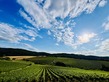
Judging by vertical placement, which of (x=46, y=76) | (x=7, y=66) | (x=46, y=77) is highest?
(x=7, y=66)

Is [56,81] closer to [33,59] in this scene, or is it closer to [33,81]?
[33,81]

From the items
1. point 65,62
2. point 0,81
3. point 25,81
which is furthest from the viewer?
point 65,62

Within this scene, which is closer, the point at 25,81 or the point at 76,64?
the point at 25,81

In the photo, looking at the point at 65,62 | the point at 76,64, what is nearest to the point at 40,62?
the point at 65,62

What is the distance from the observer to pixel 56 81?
38.4 meters

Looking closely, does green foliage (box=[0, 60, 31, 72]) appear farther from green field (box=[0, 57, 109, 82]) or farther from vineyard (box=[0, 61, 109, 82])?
vineyard (box=[0, 61, 109, 82])

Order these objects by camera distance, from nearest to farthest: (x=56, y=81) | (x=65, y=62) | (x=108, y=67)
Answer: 1. (x=56, y=81)
2. (x=108, y=67)
3. (x=65, y=62)

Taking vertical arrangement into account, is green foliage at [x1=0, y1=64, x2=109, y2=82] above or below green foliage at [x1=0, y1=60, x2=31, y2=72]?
below

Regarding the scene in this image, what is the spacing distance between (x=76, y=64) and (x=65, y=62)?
9637 millimetres

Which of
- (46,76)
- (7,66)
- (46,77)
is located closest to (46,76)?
(46,76)

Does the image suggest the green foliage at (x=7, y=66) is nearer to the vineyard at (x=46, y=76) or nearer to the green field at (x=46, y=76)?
the green field at (x=46, y=76)

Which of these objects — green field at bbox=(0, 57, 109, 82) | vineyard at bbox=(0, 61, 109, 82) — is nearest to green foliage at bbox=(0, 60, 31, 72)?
green field at bbox=(0, 57, 109, 82)

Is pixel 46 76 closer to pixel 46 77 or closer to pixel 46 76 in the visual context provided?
pixel 46 76

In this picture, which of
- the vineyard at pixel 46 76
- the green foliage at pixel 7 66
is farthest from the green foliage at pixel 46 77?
the green foliage at pixel 7 66
